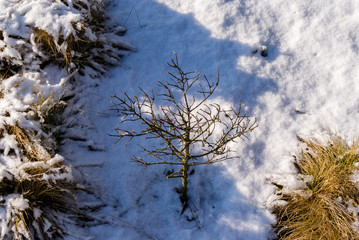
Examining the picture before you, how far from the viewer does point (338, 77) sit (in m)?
2.98

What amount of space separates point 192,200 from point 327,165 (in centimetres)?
123

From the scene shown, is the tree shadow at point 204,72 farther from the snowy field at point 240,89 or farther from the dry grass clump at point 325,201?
the dry grass clump at point 325,201

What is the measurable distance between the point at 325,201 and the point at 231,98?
1.30m

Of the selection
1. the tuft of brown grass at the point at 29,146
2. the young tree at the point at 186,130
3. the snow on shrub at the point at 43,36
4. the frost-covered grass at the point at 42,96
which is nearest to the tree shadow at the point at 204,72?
the young tree at the point at 186,130

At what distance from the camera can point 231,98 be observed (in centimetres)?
305

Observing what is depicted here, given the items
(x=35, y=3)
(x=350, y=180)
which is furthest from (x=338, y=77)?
(x=35, y=3)

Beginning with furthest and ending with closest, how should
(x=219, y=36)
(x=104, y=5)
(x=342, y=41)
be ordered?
1. (x=104, y=5)
2. (x=219, y=36)
3. (x=342, y=41)

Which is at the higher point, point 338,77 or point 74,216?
point 338,77

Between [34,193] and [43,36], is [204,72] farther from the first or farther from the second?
[34,193]

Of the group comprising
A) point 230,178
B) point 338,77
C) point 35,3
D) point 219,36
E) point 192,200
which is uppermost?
point 219,36

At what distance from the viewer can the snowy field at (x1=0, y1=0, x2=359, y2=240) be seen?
2.62 m

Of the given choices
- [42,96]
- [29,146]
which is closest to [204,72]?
[42,96]

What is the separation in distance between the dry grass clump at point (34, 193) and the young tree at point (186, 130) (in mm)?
645

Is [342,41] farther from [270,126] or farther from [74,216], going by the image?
[74,216]
